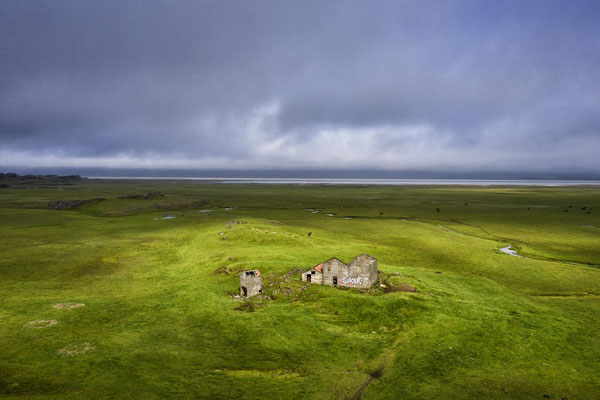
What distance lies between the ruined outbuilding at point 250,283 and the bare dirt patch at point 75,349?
14403mm

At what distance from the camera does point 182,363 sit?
71.5 feet

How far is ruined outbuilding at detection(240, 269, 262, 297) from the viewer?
33.6 m

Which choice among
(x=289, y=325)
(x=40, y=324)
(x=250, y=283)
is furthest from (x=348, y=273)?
(x=40, y=324)

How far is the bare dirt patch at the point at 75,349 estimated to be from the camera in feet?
73.4

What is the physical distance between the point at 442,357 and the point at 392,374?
486 cm

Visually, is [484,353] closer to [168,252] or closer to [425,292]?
[425,292]

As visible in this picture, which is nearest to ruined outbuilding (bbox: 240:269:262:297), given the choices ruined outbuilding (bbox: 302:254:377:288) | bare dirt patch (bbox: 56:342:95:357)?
ruined outbuilding (bbox: 302:254:377:288)

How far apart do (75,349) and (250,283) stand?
16.0 metres

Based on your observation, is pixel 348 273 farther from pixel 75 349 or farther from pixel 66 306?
pixel 66 306

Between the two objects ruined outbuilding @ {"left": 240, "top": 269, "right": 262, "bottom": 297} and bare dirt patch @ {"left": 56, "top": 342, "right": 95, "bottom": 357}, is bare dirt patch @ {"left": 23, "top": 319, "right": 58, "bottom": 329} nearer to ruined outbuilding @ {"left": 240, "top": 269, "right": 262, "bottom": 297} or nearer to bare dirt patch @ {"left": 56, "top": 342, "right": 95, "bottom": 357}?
bare dirt patch @ {"left": 56, "top": 342, "right": 95, "bottom": 357}

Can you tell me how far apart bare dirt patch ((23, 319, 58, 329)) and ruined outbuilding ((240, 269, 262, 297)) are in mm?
17150

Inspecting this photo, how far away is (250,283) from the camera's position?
33.7 m

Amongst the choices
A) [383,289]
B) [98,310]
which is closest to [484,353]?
[383,289]

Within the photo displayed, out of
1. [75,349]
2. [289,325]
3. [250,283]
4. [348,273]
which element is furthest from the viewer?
[348,273]
